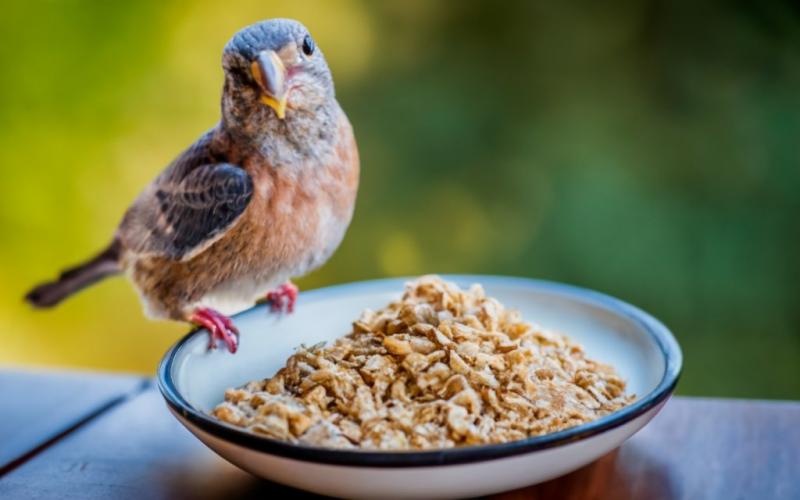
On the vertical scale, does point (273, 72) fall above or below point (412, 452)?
above

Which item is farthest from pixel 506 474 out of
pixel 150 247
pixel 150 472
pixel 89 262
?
pixel 89 262

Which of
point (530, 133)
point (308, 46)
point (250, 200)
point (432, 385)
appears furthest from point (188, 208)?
point (530, 133)

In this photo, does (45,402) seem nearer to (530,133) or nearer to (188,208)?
(188,208)

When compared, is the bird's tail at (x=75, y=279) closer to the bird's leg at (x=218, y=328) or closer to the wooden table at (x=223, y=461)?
the wooden table at (x=223, y=461)

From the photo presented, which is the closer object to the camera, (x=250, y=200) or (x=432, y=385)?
(x=432, y=385)

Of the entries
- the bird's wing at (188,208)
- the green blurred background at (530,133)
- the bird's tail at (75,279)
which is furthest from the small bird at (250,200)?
the green blurred background at (530,133)

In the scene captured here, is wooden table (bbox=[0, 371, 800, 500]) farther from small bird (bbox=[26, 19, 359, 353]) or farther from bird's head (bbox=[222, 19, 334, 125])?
bird's head (bbox=[222, 19, 334, 125])

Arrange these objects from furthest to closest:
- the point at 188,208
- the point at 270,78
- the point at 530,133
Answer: the point at 530,133 < the point at 188,208 < the point at 270,78

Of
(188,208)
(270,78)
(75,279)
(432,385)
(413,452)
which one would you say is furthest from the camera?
(75,279)

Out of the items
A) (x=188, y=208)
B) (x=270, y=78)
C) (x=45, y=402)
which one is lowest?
(x=45, y=402)
